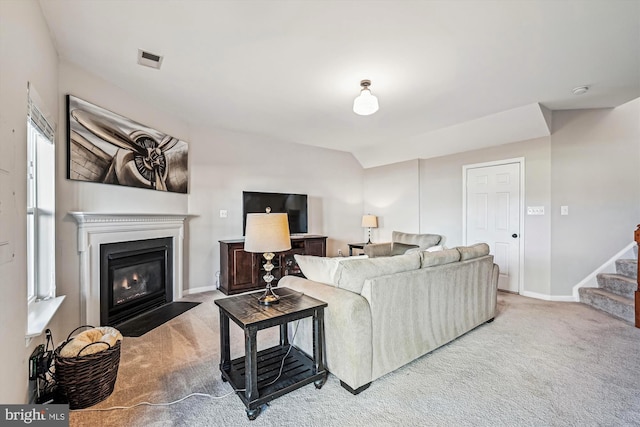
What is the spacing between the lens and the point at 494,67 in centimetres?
249

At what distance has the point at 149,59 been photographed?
240cm

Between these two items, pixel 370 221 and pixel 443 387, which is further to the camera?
pixel 370 221

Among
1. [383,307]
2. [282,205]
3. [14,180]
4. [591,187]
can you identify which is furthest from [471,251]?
[14,180]

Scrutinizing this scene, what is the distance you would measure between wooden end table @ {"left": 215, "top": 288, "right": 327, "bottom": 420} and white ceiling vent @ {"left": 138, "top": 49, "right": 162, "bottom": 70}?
2.08 m

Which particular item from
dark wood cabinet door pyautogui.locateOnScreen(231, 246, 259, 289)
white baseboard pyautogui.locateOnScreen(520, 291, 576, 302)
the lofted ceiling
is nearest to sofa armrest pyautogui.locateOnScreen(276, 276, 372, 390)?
the lofted ceiling

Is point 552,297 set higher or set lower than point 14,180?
lower

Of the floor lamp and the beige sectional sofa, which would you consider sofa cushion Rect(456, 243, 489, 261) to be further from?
the floor lamp

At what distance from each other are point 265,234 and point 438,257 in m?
1.52

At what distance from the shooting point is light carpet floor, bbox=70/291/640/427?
162cm

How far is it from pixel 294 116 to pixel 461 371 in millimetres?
3331

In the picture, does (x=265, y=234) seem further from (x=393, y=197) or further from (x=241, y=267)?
(x=393, y=197)

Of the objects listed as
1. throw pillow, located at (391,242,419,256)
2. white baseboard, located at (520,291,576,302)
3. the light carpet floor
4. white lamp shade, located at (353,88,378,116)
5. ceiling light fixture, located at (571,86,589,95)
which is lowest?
the light carpet floor

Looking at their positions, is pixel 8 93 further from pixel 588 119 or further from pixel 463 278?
pixel 588 119

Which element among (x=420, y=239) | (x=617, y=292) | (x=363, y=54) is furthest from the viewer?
(x=420, y=239)
